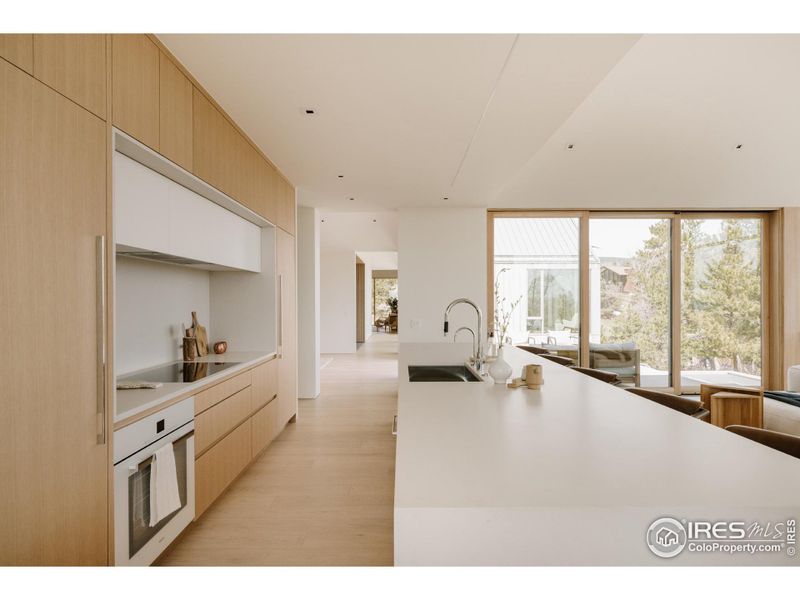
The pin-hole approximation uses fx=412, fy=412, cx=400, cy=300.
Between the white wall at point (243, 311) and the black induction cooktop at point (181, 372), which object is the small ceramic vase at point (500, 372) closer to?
the black induction cooktop at point (181, 372)

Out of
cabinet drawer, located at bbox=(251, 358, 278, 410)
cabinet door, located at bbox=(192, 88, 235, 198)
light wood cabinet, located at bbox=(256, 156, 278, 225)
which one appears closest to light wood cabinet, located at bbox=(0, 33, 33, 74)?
cabinet door, located at bbox=(192, 88, 235, 198)

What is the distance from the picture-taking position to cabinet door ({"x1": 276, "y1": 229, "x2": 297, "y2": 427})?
392 centimetres

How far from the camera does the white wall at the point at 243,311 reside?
3689 mm

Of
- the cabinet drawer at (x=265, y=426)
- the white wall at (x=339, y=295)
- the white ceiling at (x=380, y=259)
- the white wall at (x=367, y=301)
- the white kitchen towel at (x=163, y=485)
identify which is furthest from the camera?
the white wall at (x=367, y=301)

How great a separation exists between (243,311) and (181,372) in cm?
116

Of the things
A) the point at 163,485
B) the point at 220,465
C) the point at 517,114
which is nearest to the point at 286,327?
the point at 220,465

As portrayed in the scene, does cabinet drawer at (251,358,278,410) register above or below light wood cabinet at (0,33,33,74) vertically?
below

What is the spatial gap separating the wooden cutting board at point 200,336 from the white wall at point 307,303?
2109 mm

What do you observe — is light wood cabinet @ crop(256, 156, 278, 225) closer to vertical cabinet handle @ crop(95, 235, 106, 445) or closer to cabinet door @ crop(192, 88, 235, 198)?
cabinet door @ crop(192, 88, 235, 198)

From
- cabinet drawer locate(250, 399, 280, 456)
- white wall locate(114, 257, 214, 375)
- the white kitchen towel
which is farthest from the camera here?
cabinet drawer locate(250, 399, 280, 456)

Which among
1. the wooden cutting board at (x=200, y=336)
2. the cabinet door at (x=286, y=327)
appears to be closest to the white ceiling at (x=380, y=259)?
the cabinet door at (x=286, y=327)

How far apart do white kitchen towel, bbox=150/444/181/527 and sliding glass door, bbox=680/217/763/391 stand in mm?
6302

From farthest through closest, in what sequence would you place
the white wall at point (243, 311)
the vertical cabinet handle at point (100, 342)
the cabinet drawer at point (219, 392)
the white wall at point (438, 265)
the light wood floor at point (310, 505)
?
the white wall at point (438, 265), the white wall at point (243, 311), the cabinet drawer at point (219, 392), the light wood floor at point (310, 505), the vertical cabinet handle at point (100, 342)

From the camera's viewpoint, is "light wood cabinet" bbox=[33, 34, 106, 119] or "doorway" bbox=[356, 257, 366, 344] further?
"doorway" bbox=[356, 257, 366, 344]
